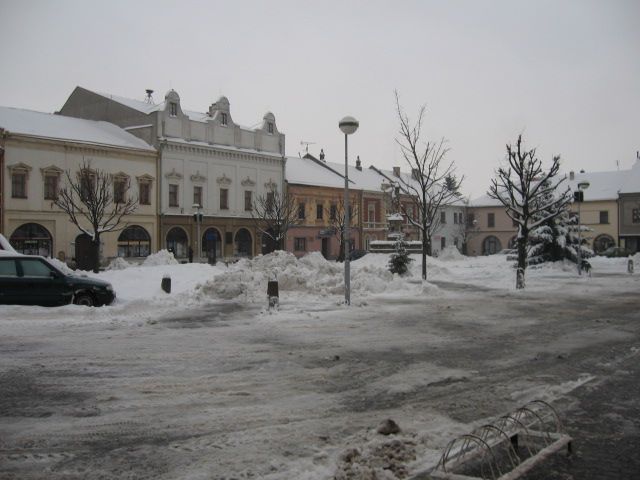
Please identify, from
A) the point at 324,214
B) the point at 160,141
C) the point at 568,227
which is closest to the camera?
the point at 568,227

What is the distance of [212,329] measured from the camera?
12.9 m

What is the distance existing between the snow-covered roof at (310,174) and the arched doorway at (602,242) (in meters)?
28.8

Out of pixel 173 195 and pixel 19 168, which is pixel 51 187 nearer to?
pixel 19 168

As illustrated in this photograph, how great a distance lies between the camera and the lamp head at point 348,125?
56.0 feet

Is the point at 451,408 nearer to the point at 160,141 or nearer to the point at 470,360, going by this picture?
the point at 470,360

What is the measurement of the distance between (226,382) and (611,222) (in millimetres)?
65726

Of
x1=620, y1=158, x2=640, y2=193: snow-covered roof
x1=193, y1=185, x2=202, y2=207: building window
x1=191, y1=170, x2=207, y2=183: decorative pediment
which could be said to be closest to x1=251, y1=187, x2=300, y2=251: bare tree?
x1=193, y1=185, x2=202, y2=207: building window

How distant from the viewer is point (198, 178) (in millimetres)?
47156

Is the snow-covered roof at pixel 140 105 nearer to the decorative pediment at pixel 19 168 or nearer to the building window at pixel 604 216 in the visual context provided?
the decorative pediment at pixel 19 168

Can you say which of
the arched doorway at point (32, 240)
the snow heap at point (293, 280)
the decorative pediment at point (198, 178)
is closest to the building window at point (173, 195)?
the decorative pediment at point (198, 178)

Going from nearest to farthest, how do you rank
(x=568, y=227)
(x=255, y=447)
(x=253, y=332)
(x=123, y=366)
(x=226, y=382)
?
(x=255, y=447) → (x=226, y=382) → (x=123, y=366) → (x=253, y=332) → (x=568, y=227)

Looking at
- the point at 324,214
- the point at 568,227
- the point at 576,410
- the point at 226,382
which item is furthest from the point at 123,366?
the point at 324,214

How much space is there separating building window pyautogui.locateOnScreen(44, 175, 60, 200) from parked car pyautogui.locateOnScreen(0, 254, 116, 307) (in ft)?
82.8

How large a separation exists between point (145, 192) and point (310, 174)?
62.7 ft
